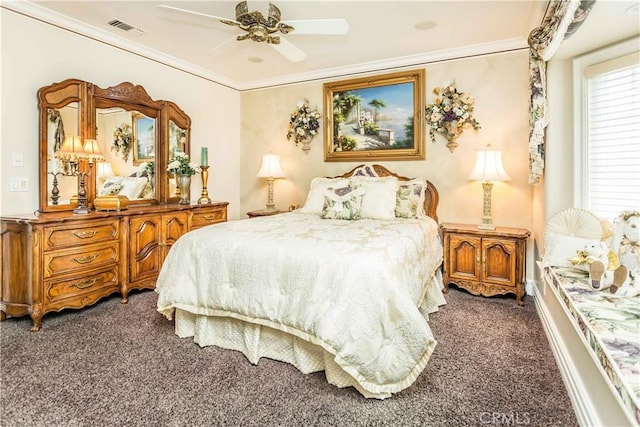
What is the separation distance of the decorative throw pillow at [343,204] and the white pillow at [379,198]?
0.22ft


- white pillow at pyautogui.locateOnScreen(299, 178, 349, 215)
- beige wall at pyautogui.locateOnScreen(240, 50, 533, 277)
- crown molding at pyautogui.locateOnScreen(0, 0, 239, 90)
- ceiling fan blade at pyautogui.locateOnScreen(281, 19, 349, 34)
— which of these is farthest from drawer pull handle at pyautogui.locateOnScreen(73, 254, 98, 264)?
A: beige wall at pyautogui.locateOnScreen(240, 50, 533, 277)

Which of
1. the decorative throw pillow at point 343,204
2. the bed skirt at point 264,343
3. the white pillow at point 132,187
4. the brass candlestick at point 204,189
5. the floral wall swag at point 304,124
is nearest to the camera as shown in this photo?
the bed skirt at point 264,343

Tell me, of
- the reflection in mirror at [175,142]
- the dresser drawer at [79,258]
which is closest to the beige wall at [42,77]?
the reflection in mirror at [175,142]

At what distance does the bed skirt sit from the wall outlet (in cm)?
184

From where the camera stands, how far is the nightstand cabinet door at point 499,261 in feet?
10.4

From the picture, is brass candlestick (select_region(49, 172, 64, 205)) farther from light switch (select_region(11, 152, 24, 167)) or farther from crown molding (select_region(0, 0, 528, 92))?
crown molding (select_region(0, 0, 528, 92))

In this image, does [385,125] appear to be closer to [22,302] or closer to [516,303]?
[516,303]

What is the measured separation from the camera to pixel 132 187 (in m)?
3.75

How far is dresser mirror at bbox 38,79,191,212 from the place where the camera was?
302cm

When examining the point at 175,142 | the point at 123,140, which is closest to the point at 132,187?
the point at 123,140

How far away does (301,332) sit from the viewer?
1895 mm

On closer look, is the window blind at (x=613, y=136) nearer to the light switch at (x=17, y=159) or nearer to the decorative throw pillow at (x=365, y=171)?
the decorative throw pillow at (x=365, y=171)

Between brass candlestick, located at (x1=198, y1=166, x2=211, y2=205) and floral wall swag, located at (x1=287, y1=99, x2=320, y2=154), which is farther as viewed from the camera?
floral wall swag, located at (x1=287, y1=99, x2=320, y2=154)

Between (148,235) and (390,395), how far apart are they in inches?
111
